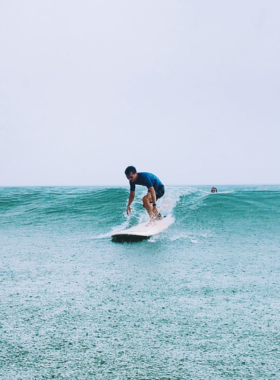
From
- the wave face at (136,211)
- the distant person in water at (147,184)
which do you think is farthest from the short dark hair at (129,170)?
the wave face at (136,211)

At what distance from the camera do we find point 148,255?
5.26 m

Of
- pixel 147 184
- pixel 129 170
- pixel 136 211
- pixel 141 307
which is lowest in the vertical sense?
pixel 141 307

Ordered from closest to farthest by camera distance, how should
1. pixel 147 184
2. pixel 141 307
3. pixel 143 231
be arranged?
pixel 141 307 → pixel 143 231 → pixel 147 184

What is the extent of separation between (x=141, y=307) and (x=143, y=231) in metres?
4.19

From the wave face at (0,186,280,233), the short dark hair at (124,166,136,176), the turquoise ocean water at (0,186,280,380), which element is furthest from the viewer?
the wave face at (0,186,280,233)

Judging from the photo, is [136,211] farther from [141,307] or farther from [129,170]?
[141,307]

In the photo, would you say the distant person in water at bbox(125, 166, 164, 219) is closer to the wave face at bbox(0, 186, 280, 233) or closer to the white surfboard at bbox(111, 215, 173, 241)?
the white surfboard at bbox(111, 215, 173, 241)

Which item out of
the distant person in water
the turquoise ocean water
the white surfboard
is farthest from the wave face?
the turquoise ocean water

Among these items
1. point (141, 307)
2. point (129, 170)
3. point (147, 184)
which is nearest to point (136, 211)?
point (147, 184)

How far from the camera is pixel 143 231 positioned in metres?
7.11

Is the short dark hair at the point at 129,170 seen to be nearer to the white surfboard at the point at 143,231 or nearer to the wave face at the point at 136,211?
the white surfboard at the point at 143,231

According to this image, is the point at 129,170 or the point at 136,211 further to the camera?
the point at 136,211

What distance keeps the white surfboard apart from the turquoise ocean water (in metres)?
0.32

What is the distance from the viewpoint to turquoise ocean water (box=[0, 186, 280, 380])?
6.47ft
